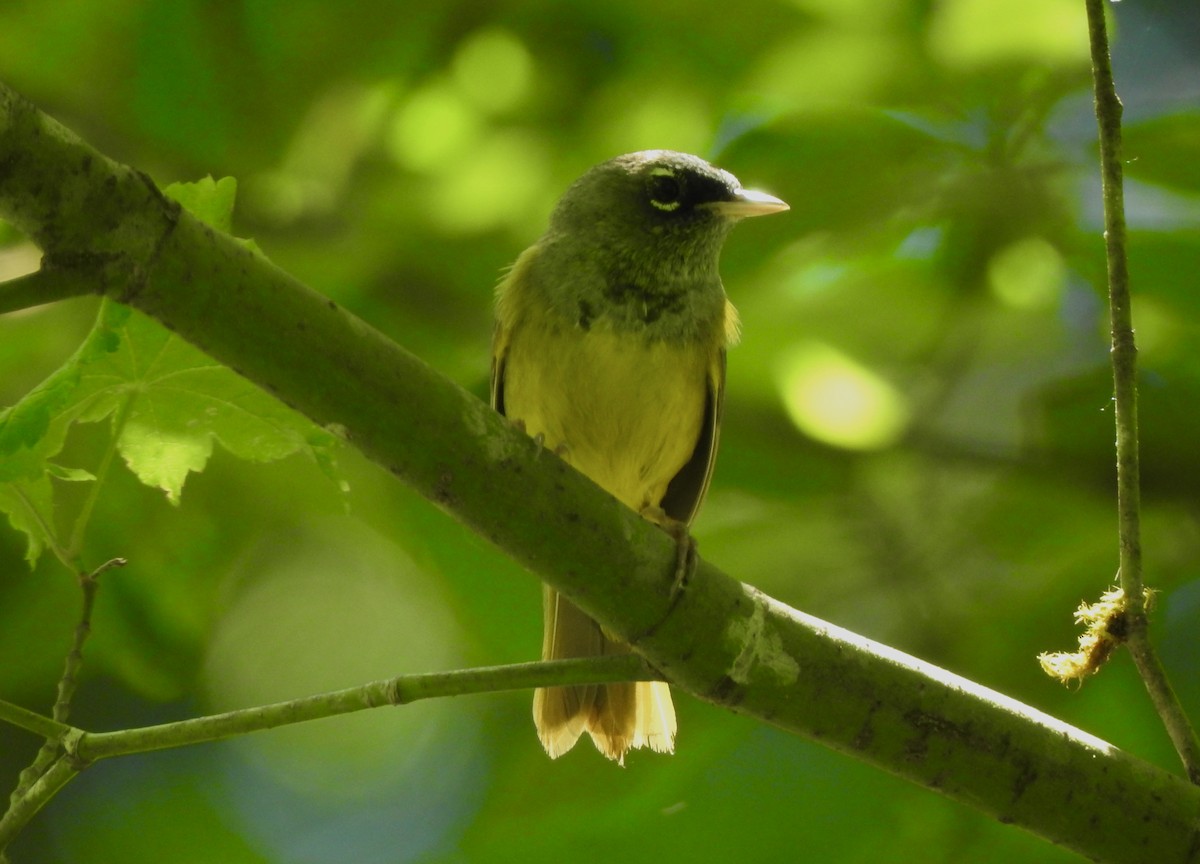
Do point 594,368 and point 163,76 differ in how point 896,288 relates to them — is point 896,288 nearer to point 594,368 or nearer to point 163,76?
point 594,368

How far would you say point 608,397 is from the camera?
2697 mm

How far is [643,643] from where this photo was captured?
1.71 meters

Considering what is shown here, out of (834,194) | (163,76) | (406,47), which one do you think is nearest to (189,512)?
(163,76)

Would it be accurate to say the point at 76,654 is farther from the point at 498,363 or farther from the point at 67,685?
the point at 498,363

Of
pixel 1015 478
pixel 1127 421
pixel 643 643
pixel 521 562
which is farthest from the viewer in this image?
pixel 1015 478

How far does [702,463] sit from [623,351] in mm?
501

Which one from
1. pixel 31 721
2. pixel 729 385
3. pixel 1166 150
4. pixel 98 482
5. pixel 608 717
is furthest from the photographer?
pixel 729 385

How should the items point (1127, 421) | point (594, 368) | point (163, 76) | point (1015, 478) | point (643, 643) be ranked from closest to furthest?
point (643, 643) → point (1127, 421) → point (594, 368) → point (163, 76) → point (1015, 478)

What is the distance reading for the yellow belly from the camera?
2.68 m

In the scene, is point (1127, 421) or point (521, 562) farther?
point (1127, 421)

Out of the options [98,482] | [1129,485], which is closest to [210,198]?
[98,482]

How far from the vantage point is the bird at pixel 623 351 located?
2607 mm

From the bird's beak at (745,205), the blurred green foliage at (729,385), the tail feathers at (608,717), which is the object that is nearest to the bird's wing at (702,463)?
the bird's beak at (745,205)

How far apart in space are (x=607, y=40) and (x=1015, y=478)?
174cm
